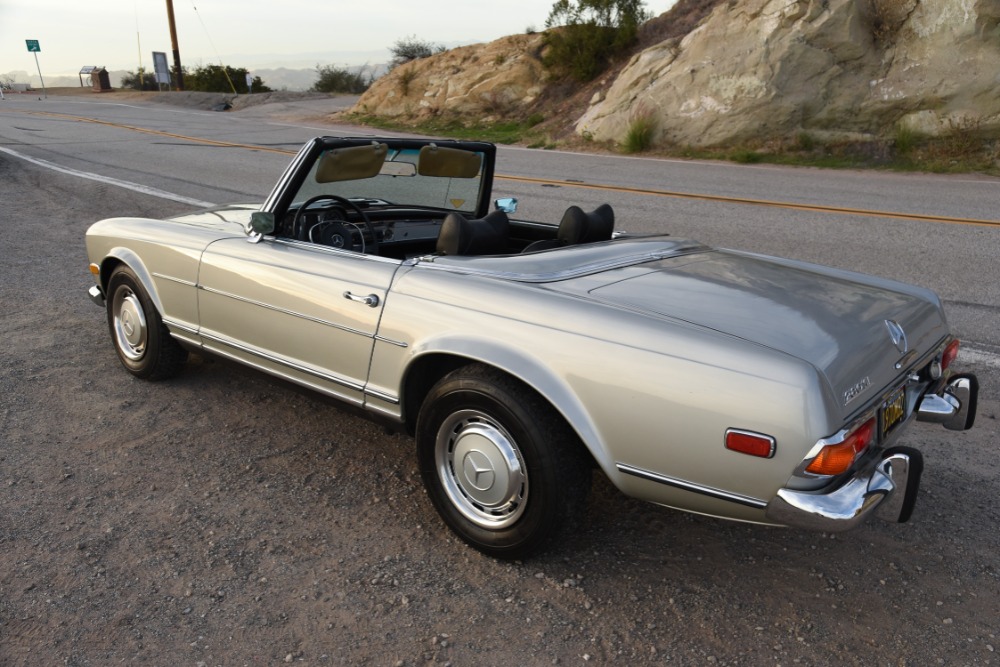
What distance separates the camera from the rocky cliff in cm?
1419

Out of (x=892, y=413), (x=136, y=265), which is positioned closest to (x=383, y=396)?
(x=892, y=413)

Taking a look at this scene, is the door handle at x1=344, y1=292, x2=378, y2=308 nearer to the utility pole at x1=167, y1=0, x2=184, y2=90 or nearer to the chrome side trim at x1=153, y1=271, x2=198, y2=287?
the chrome side trim at x1=153, y1=271, x2=198, y2=287

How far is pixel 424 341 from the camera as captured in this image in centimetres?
291

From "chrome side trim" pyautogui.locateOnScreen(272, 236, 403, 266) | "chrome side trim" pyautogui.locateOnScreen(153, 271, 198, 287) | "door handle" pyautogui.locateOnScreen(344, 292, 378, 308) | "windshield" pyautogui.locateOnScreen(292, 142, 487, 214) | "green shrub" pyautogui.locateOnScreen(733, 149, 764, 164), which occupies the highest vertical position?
"windshield" pyautogui.locateOnScreen(292, 142, 487, 214)

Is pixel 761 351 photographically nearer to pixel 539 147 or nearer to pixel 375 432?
pixel 375 432

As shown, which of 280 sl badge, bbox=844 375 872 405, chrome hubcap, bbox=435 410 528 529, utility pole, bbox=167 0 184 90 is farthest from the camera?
utility pole, bbox=167 0 184 90

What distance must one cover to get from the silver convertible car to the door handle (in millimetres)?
19

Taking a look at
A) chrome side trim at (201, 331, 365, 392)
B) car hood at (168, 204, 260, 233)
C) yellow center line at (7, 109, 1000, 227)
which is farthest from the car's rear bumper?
yellow center line at (7, 109, 1000, 227)

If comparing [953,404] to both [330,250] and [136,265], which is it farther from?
[136,265]

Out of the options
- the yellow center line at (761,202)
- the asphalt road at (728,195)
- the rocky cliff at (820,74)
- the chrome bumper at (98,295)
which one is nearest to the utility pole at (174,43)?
the asphalt road at (728,195)

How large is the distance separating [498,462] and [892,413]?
1297 millimetres

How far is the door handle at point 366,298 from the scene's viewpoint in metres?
3.08

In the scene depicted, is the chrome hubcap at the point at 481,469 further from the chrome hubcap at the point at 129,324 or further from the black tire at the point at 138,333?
the chrome hubcap at the point at 129,324

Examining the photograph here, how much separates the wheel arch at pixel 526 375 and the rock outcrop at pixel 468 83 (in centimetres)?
1873
